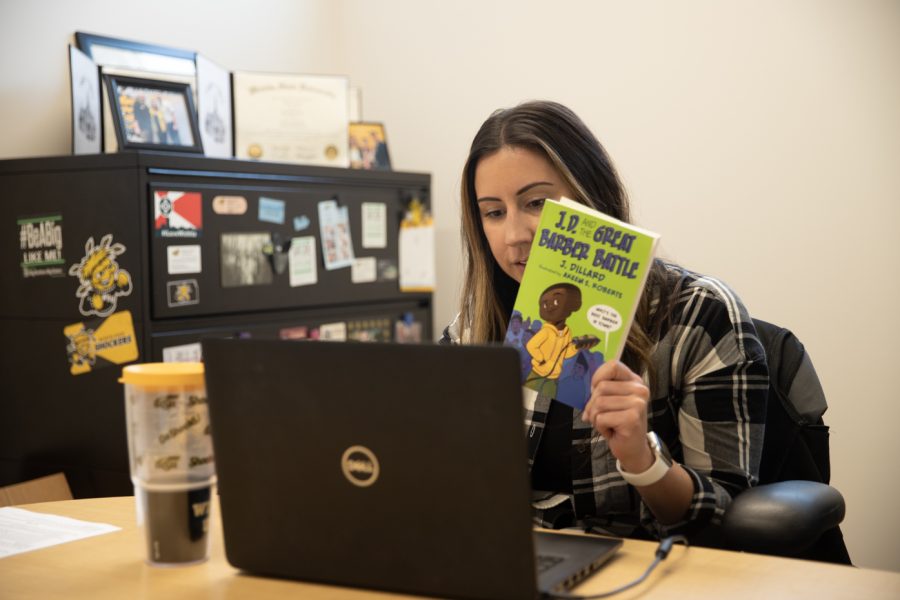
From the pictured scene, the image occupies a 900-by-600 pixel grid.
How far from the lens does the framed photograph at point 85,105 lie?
2598 mm

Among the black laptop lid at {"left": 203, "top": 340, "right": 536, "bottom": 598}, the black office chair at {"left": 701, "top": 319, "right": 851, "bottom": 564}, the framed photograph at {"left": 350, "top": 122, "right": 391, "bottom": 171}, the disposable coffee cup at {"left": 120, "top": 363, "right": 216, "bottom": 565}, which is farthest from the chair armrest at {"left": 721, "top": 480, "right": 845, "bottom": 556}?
the framed photograph at {"left": 350, "top": 122, "right": 391, "bottom": 171}

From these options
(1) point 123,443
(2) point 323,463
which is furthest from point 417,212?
(2) point 323,463

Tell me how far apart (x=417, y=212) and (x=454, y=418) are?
2.38 meters

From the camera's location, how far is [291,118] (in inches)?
120

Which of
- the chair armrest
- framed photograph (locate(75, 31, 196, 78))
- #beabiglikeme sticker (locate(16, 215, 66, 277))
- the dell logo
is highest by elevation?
framed photograph (locate(75, 31, 196, 78))

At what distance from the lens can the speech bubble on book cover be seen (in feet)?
3.80

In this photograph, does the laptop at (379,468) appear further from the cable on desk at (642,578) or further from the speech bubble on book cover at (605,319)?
the speech bubble on book cover at (605,319)

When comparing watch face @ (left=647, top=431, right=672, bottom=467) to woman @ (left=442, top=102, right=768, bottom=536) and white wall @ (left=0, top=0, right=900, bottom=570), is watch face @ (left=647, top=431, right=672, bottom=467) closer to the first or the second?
woman @ (left=442, top=102, right=768, bottom=536)

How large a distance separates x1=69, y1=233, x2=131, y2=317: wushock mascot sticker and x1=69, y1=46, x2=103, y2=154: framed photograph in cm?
40

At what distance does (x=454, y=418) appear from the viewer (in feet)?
2.91

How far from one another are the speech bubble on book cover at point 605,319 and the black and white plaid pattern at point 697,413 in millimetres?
314

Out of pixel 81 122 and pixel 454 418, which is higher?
pixel 81 122

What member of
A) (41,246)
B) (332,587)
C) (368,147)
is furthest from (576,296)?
(368,147)

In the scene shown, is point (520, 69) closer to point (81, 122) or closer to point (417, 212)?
point (417, 212)
